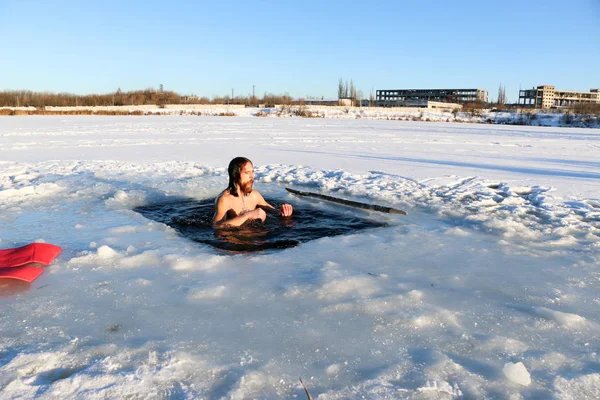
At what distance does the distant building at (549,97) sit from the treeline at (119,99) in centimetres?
4773

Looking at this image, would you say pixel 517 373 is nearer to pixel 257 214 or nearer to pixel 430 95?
pixel 257 214

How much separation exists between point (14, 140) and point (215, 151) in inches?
233

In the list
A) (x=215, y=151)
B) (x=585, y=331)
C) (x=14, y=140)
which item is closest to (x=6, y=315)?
(x=585, y=331)

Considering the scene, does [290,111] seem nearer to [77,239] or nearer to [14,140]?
[14,140]

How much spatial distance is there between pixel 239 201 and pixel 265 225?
15.4 inches

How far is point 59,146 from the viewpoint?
404 inches

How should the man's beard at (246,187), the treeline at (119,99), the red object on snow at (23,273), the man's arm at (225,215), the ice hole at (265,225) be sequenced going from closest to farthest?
the red object on snow at (23,273) → the ice hole at (265,225) → the man's arm at (225,215) → the man's beard at (246,187) → the treeline at (119,99)

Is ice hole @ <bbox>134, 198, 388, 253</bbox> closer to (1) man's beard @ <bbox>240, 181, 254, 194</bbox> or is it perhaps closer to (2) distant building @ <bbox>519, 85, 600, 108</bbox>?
(1) man's beard @ <bbox>240, 181, 254, 194</bbox>

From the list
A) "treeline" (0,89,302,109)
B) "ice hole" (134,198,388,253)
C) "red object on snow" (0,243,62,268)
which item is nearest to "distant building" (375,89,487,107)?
"treeline" (0,89,302,109)

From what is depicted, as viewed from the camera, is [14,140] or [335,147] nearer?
[335,147]

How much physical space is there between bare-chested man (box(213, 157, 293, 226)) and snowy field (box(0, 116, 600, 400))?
671 millimetres

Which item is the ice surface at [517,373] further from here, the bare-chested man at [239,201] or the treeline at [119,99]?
the treeline at [119,99]

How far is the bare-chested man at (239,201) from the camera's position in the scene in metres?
4.20

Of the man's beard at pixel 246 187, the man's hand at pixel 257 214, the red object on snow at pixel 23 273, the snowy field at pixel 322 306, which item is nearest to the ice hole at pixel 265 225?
the man's hand at pixel 257 214
